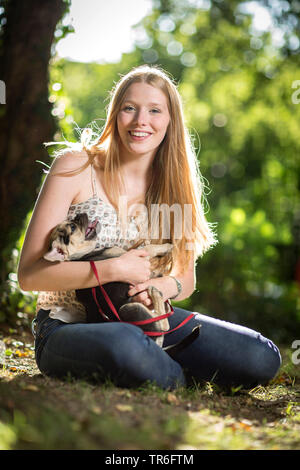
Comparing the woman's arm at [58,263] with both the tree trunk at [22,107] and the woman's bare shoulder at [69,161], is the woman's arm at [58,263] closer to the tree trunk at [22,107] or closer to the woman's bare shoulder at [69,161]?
the woman's bare shoulder at [69,161]

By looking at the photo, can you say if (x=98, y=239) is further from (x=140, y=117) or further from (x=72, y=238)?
(x=140, y=117)

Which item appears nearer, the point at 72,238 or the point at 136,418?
the point at 136,418

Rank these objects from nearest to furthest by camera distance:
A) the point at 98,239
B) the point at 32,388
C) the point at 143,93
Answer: the point at 32,388 → the point at 98,239 → the point at 143,93

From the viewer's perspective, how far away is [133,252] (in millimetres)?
3004

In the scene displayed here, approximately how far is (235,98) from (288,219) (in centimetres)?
444

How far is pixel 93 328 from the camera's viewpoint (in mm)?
2697

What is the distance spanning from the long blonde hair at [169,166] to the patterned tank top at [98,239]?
0.37 feet

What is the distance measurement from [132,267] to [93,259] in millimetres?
251

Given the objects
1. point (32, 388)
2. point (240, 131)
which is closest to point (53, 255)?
point (32, 388)

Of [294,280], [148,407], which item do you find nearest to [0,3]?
[148,407]

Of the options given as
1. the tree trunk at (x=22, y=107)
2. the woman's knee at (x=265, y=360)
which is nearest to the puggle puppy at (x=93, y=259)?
the woman's knee at (x=265, y=360)

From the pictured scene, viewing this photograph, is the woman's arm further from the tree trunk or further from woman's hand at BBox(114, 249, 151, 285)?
the tree trunk
